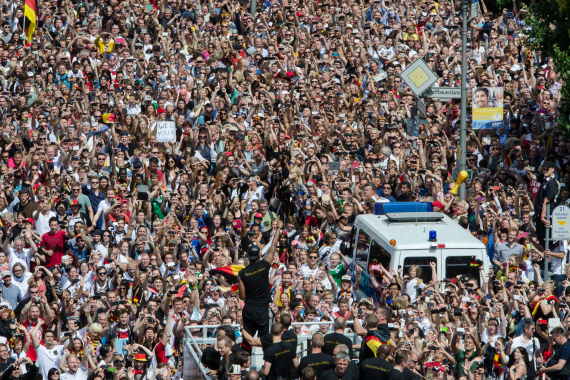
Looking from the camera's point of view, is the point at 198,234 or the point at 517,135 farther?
the point at 517,135

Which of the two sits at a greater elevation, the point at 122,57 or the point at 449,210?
the point at 122,57

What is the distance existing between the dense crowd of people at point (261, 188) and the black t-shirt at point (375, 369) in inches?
1.3

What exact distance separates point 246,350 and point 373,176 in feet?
21.3

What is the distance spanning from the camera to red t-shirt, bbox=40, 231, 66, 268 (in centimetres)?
1734

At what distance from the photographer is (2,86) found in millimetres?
21188

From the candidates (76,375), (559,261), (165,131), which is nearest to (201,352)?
(76,375)

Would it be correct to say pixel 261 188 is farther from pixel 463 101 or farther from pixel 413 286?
pixel 413 286

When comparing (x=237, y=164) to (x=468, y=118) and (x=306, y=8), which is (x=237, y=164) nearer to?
(x=468, y=118)

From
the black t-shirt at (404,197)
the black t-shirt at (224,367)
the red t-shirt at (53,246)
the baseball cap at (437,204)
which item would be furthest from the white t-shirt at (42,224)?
the baseball cap at (437,204)

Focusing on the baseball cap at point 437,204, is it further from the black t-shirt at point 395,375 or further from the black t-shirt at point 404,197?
the black t-shirt at point 395,375

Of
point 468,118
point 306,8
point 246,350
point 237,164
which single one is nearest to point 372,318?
point 246,350

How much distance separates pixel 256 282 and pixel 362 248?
12.3 ft

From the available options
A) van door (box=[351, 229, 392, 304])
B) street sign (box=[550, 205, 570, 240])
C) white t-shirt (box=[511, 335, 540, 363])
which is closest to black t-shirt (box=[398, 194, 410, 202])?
van door (box=[351, 229, 392, 304])

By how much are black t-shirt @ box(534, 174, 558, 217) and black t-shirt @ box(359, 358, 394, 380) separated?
23.3 feet
